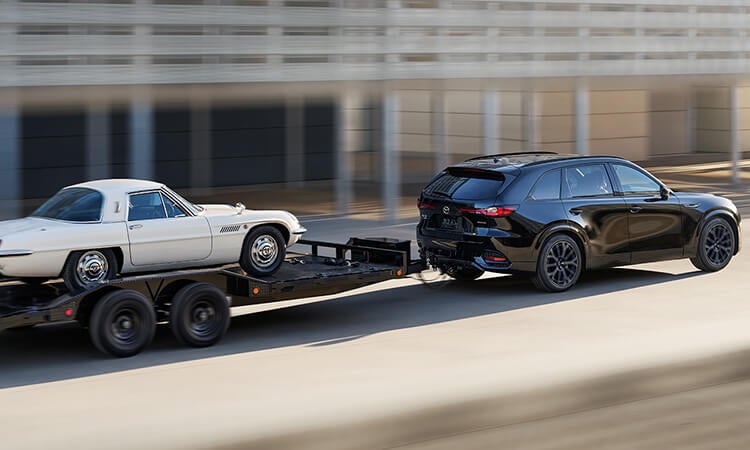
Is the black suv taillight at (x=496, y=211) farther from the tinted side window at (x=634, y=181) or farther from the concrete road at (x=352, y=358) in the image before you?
the tinted side window at (x=634, y=181)

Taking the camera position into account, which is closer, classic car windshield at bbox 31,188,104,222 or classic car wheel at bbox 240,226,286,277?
classic car windshield at bbox 31,188,104,222

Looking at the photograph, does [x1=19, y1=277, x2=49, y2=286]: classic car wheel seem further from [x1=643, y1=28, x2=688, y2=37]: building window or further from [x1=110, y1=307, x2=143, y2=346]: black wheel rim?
[x1=643, y1=28, x2=688, y2=37]: building window

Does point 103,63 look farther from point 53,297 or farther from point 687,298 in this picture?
point 687,298

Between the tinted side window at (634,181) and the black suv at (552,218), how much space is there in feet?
0.04

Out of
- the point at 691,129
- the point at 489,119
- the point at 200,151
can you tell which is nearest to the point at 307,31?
the point at 489,119

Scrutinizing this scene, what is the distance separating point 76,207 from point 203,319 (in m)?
1.43

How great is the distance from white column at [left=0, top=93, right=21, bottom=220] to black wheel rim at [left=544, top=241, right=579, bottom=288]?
25.0ft

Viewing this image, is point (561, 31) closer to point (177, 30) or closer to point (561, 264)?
point (177, 30)

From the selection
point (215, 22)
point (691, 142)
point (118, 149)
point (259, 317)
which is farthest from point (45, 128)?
point (691, 142)

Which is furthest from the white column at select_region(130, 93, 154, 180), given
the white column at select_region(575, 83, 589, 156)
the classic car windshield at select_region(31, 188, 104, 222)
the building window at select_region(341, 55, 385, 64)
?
the white column at select_region(575, 83, 589, 156)

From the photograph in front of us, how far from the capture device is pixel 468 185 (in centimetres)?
1320

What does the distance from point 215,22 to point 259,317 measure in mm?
6873

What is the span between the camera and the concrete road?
8297 millimetres

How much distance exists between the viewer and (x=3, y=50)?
15789 mm
